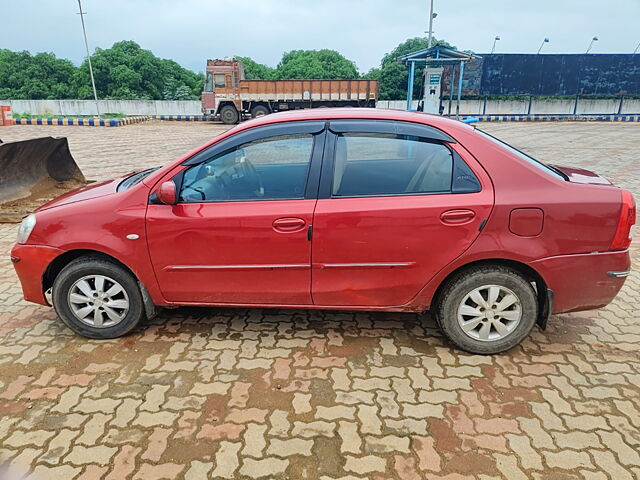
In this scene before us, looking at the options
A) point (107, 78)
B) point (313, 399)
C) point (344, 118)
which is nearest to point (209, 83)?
point (107, 78)

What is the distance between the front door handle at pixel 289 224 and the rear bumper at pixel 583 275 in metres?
1.49

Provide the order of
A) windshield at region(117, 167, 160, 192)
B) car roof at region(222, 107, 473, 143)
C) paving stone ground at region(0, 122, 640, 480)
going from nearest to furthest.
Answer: paving stone ground at region(0, 122, 640, 480), car roof at region(222, 107, 473, 143), windshield at region(117, 167, 160, 192)

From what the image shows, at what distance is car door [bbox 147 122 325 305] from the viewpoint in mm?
2928

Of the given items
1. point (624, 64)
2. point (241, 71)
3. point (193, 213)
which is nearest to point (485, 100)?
point (624, 64)

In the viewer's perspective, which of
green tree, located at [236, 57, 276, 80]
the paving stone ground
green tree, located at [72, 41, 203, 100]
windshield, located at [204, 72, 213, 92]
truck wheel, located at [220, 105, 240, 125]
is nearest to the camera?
the paving stone ground

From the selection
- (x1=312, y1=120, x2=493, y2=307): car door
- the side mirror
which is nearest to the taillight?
(x1=312, y1=120, x2=493, y2=307): car door

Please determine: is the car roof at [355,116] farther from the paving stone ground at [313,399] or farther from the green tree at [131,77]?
the green tree at [131,77]

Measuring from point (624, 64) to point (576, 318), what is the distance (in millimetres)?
33020

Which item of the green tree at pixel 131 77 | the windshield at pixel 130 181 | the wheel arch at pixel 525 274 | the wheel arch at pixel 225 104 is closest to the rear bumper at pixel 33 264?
the windshield at pixel 130 181

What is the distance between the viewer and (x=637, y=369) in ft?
9.73

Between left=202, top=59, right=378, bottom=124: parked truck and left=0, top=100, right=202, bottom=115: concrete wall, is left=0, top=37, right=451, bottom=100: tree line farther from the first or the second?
left=202, top=59, right=378, bottom=124: parked truck

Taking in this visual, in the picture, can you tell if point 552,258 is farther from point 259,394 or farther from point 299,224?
point 259,394

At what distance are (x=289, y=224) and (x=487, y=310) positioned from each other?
4.69 ft

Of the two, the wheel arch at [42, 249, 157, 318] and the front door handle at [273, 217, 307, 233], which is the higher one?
the front door handle at [273, 217, 307, 233]
